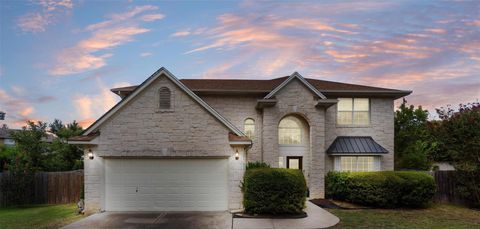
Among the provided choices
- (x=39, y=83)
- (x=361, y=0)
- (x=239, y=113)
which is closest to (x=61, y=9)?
(x=39, y=83)

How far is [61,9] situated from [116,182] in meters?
8.24

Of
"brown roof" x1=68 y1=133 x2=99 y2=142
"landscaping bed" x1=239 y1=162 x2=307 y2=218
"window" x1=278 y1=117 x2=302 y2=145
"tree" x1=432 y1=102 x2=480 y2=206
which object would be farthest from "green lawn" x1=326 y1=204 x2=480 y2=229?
"brown roof" x1=68 y1=133 x2=99 y2=142

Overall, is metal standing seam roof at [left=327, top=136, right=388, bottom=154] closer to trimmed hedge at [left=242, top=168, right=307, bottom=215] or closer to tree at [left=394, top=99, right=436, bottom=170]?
trimmed hedge at [left=242, top=168, right=307, bottom=215]

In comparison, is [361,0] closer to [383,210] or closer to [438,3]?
[438,3]

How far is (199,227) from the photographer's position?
11.7 meters

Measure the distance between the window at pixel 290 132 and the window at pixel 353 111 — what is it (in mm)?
2684

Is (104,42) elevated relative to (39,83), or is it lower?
elevated

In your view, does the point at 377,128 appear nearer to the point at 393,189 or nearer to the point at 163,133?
the point at 393,189

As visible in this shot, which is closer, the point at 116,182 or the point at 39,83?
the point at 116,182

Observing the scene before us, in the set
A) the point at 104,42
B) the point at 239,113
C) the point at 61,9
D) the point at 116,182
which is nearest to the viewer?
the point at 116,182

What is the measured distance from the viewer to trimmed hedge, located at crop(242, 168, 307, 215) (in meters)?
13.5

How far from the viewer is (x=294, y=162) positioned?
2012cm

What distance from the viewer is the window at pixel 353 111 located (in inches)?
823

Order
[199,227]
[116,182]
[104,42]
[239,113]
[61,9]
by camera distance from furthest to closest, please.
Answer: [239,113]
[104,42]
[61,9]
[116,182]
[199,227]
